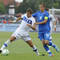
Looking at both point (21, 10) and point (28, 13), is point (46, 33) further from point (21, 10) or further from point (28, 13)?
point (21, 10)

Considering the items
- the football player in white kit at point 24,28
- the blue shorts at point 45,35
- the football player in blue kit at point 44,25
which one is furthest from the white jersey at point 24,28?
the blue shorts at point 45,35

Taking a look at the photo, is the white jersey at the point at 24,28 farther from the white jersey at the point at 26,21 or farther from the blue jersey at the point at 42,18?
the blue jersey at the point at 42,18

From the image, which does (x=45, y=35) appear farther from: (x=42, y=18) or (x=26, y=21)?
(x=26, y=21)

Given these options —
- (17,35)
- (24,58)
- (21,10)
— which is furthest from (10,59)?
(21,10)

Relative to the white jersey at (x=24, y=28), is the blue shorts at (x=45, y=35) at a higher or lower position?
lower

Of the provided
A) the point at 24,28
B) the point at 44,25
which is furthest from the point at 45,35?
the point at 24,28

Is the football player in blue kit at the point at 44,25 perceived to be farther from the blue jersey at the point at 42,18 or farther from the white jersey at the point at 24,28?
the white jersey at the point at 24,28

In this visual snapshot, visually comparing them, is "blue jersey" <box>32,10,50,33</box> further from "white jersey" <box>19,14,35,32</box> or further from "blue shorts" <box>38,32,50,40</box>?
"white jersey" <box>19,14,35,32</box>

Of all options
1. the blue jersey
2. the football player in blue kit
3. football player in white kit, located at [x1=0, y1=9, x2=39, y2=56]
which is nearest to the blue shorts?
the football player in blue kit

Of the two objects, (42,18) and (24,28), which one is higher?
(42,18)

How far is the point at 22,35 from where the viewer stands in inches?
528

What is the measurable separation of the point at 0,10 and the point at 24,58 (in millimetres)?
55209

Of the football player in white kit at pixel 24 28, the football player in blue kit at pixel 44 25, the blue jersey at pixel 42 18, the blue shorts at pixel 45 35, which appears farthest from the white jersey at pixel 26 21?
the blue shorts at pixel 45 35

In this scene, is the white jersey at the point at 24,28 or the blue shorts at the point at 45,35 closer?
the white jersey at the point at 24,28
